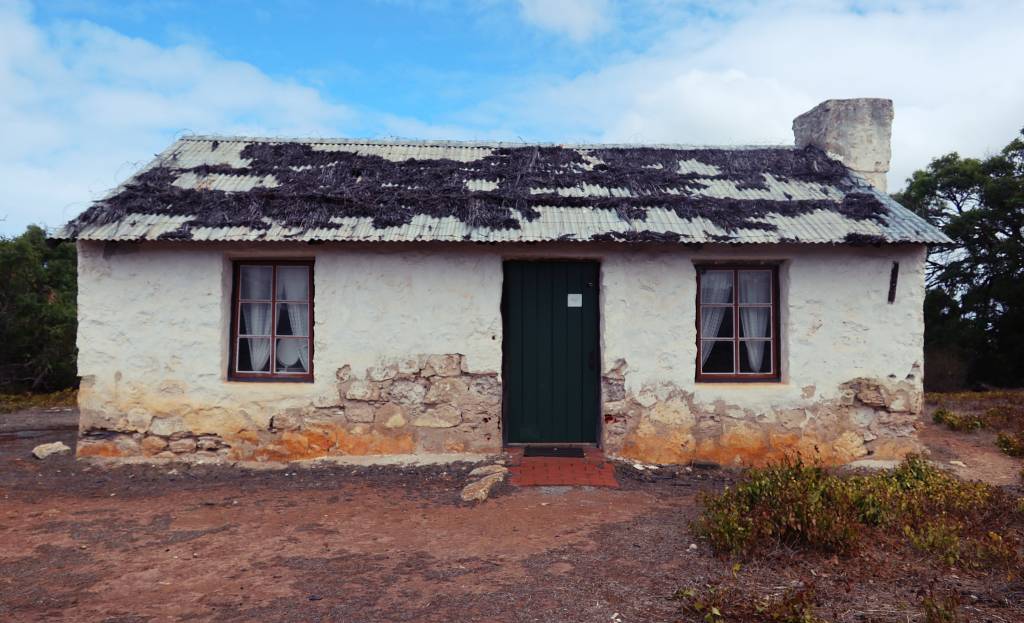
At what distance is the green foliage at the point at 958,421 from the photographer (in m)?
9.27

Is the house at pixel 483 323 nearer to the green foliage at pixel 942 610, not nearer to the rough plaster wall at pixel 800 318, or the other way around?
the rough plaster wall at pixel 800 318

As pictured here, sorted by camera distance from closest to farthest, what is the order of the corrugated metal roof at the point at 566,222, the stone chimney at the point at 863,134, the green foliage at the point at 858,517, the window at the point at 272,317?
the green foliage at the point at 858,517 → the corrugated metal roof at the point at 566,222 → the window at the point at 272,317 → the stone chimney at the point at 863,134

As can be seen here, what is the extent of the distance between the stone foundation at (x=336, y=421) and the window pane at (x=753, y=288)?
3.06 metres

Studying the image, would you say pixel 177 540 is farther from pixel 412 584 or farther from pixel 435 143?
pixel 435 143

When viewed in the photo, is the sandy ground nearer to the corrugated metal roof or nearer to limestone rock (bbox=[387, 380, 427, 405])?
limestone rock (bbox=[387, 380, 427, 405])

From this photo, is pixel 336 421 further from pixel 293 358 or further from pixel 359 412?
pixel 293 358

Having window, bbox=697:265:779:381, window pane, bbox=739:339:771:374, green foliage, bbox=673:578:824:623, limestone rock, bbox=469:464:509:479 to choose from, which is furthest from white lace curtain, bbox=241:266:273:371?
window pane, bbox=739:339:771:374

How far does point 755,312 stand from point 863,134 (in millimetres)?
3379

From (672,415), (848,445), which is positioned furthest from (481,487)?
(848,445)

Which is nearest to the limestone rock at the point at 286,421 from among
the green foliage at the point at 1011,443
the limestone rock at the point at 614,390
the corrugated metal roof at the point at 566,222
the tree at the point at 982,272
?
the corrugated metal roof at the point at 566,222

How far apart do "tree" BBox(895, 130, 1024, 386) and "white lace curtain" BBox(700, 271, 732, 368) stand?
12210 millimetres

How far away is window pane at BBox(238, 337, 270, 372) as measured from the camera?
292 inches

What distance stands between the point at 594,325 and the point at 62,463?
20.2 ft

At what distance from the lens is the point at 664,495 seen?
6320 millimetres
